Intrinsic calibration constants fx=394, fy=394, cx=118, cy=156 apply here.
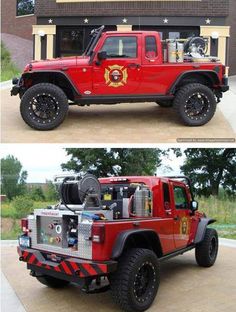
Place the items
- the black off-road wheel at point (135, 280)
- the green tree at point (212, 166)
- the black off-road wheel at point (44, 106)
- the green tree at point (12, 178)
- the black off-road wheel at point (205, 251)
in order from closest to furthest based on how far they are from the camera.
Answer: the black off-road wheel at point (135, 280)
the black off-road wheel at point (205, 251)
the black off-road wheel at point (44, 106)
the green tree at point (12, 178)
the green tree at point (212, 166)

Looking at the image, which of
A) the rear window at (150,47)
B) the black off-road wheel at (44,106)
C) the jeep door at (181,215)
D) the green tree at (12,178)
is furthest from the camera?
the green tree at (12,178)

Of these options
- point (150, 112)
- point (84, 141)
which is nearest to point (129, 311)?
point (84, 141)

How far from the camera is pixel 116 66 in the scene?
7.63 m

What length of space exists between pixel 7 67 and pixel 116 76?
12764 millimetres

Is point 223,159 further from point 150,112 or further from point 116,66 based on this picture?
point 116,66

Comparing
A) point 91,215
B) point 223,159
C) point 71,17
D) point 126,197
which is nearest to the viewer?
point 91,215

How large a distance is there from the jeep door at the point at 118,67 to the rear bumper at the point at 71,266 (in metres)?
3.65

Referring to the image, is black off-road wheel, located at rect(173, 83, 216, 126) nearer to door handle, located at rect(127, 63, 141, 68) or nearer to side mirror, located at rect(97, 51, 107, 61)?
door handle, located at rect(127, 63, 141, 68)

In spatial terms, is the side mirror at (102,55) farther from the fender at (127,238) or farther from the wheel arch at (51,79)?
the fender at (127,238)

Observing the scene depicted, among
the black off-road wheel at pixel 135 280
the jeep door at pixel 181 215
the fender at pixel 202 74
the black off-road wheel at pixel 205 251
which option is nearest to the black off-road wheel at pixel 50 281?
the black off-road wheel at pixel 135 280

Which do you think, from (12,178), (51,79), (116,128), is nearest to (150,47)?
(116,128)

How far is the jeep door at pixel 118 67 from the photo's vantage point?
762 centimetres

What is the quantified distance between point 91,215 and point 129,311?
128 centimetres

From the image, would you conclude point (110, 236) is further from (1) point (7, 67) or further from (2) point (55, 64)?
(1) point (7, 67)
